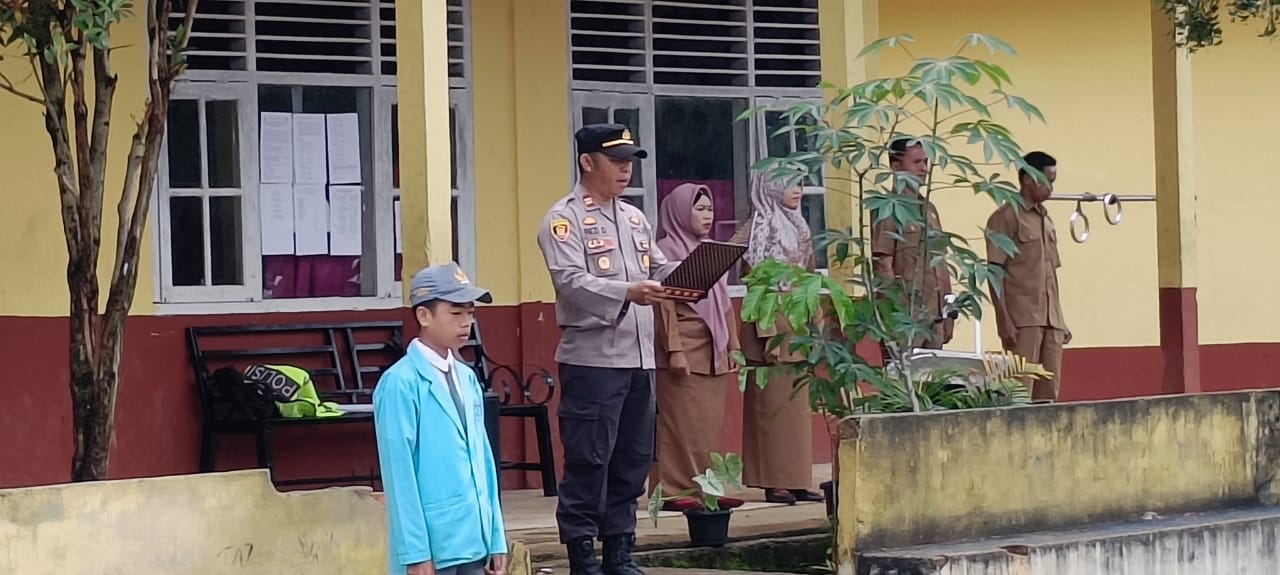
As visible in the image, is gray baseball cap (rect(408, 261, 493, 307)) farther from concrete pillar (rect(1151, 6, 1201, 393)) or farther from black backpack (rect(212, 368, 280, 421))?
concrete pillar (rect(1151, 6, 1201, 393))

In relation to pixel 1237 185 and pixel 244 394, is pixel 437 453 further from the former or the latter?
pixel 1237 185

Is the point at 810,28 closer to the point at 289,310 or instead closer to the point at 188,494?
the point at 289,310

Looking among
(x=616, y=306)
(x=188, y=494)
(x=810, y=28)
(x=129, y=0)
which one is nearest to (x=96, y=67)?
(x=129, y=0)

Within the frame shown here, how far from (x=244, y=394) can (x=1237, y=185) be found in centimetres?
664

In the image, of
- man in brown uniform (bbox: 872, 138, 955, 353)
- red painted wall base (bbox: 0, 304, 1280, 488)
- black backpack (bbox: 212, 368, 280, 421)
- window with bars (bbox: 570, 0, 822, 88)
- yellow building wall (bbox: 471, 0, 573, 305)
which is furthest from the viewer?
window with bars (bbox: 570, 0, 822, 88)

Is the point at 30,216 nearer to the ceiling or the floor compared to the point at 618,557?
nearer to the ceiling

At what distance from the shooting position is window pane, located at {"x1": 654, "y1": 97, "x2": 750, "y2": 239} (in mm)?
10820

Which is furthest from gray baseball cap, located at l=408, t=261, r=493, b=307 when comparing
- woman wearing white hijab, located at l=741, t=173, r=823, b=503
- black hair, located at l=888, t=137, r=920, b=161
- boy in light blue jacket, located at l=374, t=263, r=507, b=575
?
woman wearing white hijab, located at l=741, t=173, r=823, b=503

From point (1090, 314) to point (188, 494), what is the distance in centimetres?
703

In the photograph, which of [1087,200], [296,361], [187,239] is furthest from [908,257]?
[187,239]

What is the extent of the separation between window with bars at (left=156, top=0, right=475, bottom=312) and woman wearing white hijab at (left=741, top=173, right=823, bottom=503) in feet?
5.89

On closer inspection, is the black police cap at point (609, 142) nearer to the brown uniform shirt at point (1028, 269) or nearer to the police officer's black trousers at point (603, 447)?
the police officer's black trousers at point (603, 447)

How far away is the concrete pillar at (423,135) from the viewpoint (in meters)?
7.32

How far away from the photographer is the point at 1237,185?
12.5 m
